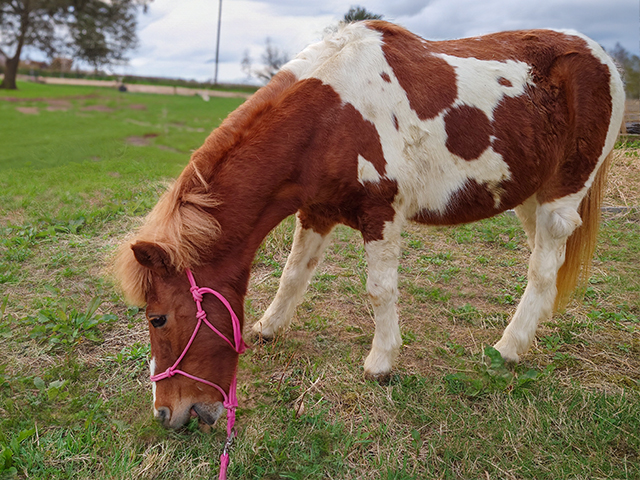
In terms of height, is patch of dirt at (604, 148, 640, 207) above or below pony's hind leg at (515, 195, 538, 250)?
above

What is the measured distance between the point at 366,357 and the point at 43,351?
2197mm

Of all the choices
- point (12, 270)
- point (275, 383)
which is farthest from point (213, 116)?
point (275, 383)

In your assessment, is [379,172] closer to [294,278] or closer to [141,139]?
[294,278]

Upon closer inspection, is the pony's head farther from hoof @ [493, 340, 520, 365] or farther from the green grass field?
hoof @ [493, 340, 520, 365]

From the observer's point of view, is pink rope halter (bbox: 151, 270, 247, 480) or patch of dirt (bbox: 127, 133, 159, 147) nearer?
pink rope halter (bbox: 151, 270, 247, 480)

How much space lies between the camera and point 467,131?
253cm

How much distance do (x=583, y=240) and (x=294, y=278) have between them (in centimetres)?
220

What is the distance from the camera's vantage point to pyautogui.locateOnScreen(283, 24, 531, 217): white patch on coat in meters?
2.32

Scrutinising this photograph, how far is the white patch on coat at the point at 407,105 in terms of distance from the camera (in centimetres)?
232

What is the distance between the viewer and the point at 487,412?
239 cm

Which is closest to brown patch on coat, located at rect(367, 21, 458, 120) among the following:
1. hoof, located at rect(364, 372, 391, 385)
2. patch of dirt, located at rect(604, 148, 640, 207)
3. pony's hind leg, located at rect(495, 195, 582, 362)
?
pony's hind leg, located at rect(495, 195, 582, 362)

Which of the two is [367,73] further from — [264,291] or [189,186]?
[264,291]

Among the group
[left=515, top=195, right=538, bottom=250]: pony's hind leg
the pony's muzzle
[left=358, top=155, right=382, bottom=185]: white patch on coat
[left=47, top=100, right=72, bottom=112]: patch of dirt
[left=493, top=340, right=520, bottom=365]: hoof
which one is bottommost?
the pony's muzzle

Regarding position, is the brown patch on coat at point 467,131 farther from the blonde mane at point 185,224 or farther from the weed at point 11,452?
the weed at point 11,452
